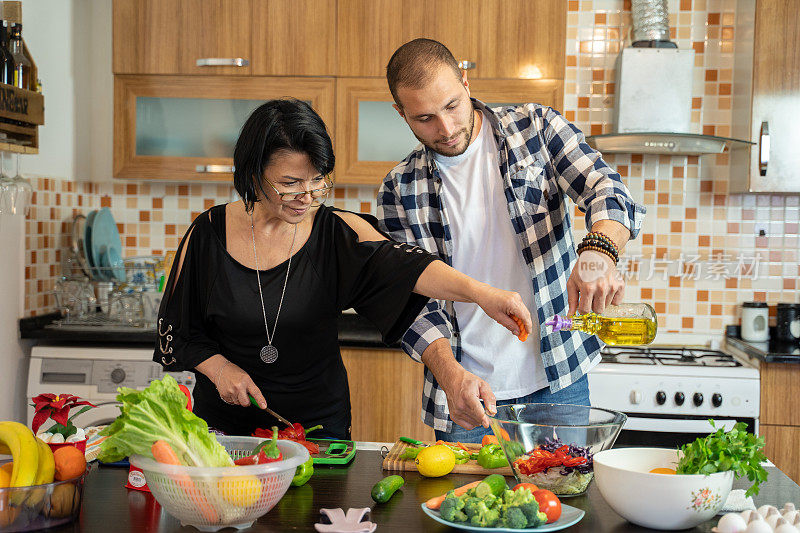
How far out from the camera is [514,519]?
3.51ft

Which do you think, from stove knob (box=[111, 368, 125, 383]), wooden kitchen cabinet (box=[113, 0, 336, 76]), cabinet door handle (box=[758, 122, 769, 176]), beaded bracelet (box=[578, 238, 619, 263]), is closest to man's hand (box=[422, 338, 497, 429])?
beaded bracelet (box=[578, 238, 619, 263])

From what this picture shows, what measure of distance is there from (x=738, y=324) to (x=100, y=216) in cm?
277

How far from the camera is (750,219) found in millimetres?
3266

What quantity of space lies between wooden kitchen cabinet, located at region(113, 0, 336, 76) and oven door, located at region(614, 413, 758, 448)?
1772 mm

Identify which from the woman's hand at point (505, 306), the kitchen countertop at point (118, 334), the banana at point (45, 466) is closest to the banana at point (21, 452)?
the banana at point (45, 466)

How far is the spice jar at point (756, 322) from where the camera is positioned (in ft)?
10.3

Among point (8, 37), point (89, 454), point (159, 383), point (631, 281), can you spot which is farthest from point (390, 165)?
point (159, 383)

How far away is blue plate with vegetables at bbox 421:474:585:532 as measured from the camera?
1.08 meters

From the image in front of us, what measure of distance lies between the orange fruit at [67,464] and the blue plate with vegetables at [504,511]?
539 mm

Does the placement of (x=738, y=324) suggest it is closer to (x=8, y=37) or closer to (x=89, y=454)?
(x=89, y=454)

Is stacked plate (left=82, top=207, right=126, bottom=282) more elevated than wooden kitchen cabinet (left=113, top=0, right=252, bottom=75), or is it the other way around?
wooden kitchen cabinet (left=113, top=0, right=252, bottom=75)

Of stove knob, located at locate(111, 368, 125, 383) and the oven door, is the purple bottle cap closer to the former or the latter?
the oven door

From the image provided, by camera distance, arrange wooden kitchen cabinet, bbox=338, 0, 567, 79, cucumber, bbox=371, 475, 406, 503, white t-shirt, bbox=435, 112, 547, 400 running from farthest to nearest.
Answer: wooden kitchen cabinet, bbox=338, 0, 567, 79 → white t-shirt, bbox=435, 112, 547, 400 → cucumber, bbox=371, 475, 406, 503

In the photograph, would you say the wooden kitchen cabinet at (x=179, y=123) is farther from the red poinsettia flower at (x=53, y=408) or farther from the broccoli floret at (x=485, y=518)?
the broccoli floret at (x=485, y=518)
